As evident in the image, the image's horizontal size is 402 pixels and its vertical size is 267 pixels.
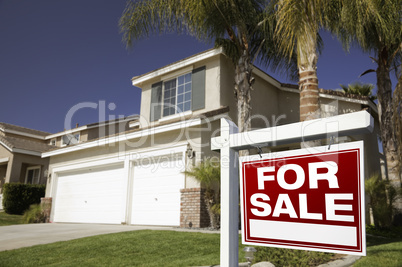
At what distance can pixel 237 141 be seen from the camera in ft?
9.53

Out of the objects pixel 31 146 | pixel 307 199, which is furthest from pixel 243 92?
pixel 31 146

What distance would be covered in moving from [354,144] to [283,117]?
14081mm

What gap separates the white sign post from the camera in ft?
7.93

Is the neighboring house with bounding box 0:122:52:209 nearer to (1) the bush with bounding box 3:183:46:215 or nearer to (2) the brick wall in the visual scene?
(1) the bush with bounding box 3:183:46:215

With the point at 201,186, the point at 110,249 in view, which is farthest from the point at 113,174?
the point at 110,249

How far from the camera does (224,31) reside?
12.0 meters

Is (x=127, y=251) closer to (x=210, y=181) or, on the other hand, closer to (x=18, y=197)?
(x=210, y=181)

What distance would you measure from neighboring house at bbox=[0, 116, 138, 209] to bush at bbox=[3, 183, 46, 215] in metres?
1.52

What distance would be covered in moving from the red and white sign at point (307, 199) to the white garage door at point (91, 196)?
11157 mm

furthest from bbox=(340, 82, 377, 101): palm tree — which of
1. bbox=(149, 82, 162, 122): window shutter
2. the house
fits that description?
bbox=(149, 82, 162, 122): window shutter

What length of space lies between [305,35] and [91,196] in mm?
12062

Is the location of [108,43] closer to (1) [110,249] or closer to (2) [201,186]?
(2) [201,186]

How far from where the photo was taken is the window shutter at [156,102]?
1594 centimetres

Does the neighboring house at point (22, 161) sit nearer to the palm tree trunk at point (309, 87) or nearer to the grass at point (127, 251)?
the grass at point (127, 251)
